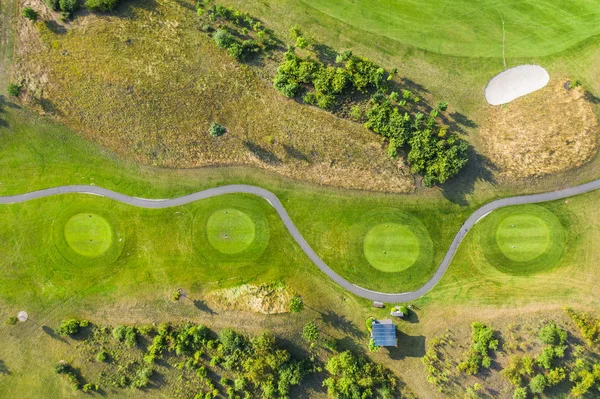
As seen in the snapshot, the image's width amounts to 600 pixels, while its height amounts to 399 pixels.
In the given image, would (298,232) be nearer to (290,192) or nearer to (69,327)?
(290,192)

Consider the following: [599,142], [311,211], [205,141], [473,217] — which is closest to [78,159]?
[205,141]

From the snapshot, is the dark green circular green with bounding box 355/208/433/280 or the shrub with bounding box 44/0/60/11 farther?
the dark green circular green with bounding box 355/208/433/280

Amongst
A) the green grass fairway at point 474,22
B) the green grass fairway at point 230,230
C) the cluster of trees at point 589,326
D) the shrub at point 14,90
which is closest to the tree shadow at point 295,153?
the green grass fairway at point 230,230

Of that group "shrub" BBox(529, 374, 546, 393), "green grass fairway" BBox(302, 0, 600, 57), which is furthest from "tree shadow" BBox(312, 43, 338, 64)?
"shrub" BBox(529, 374, 546, 393)

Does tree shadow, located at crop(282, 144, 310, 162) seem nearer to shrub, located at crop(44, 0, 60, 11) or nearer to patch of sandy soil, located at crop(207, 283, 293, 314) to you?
patch of sandy soil, located at crop(207, 283, 293, 314)

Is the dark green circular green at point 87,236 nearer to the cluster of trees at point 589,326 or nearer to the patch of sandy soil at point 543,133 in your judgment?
the patch of sandy soil at point 543,133

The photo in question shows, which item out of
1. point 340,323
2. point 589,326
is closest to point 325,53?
point 340,323

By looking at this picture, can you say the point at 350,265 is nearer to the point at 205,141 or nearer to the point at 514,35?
the point at 205,141
